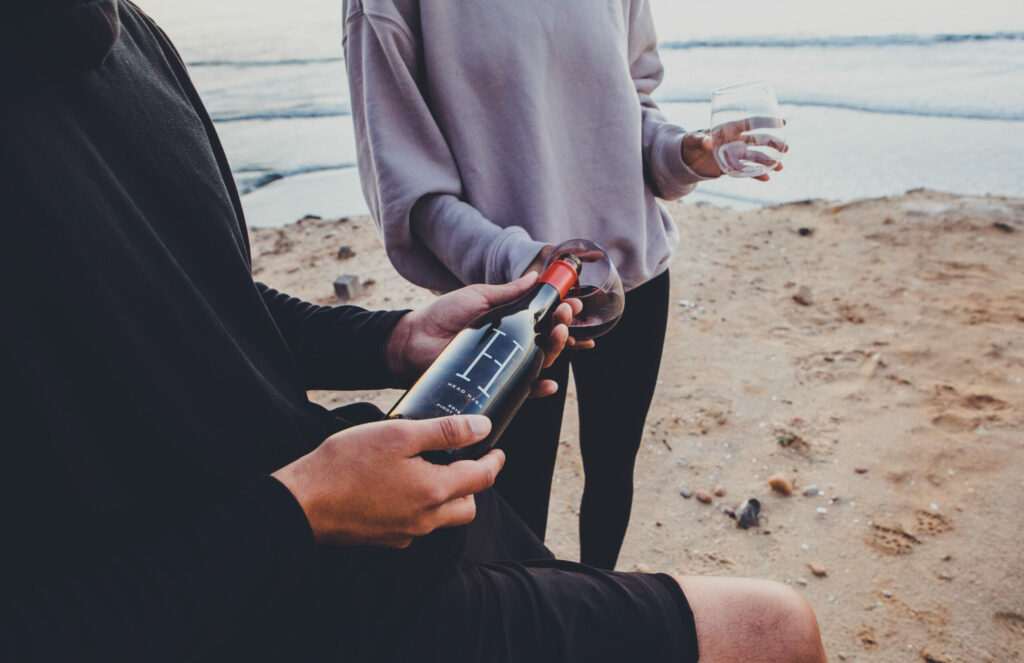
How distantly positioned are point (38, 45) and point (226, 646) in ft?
2.72

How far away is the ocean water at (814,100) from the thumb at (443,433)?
6.11 meters

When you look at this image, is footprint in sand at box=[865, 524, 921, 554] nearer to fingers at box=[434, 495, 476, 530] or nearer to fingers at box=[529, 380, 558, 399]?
fingers at box=[529, 380, 558, 399]

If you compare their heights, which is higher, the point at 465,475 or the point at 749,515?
the point at 465,475

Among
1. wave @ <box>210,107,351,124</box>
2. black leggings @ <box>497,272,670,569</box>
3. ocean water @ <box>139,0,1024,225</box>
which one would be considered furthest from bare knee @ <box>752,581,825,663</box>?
wave @ <box>210,107,351,124</box>

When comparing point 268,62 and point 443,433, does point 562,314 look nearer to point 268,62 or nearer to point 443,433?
point 443,433

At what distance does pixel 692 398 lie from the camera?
3771mm

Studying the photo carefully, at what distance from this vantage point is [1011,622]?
232 centimetres

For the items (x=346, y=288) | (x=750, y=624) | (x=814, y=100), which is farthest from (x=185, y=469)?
(x=814, y=100)

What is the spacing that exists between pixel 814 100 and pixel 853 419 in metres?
6.48

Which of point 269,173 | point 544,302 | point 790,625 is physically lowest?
point 269,173

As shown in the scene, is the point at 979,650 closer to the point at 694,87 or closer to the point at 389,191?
the point at 389,191

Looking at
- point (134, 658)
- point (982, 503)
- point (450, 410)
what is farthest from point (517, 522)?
point (982, 503)

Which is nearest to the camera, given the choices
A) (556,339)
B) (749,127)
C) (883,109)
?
(556,339)

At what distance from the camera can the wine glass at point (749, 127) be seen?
1.69 m
